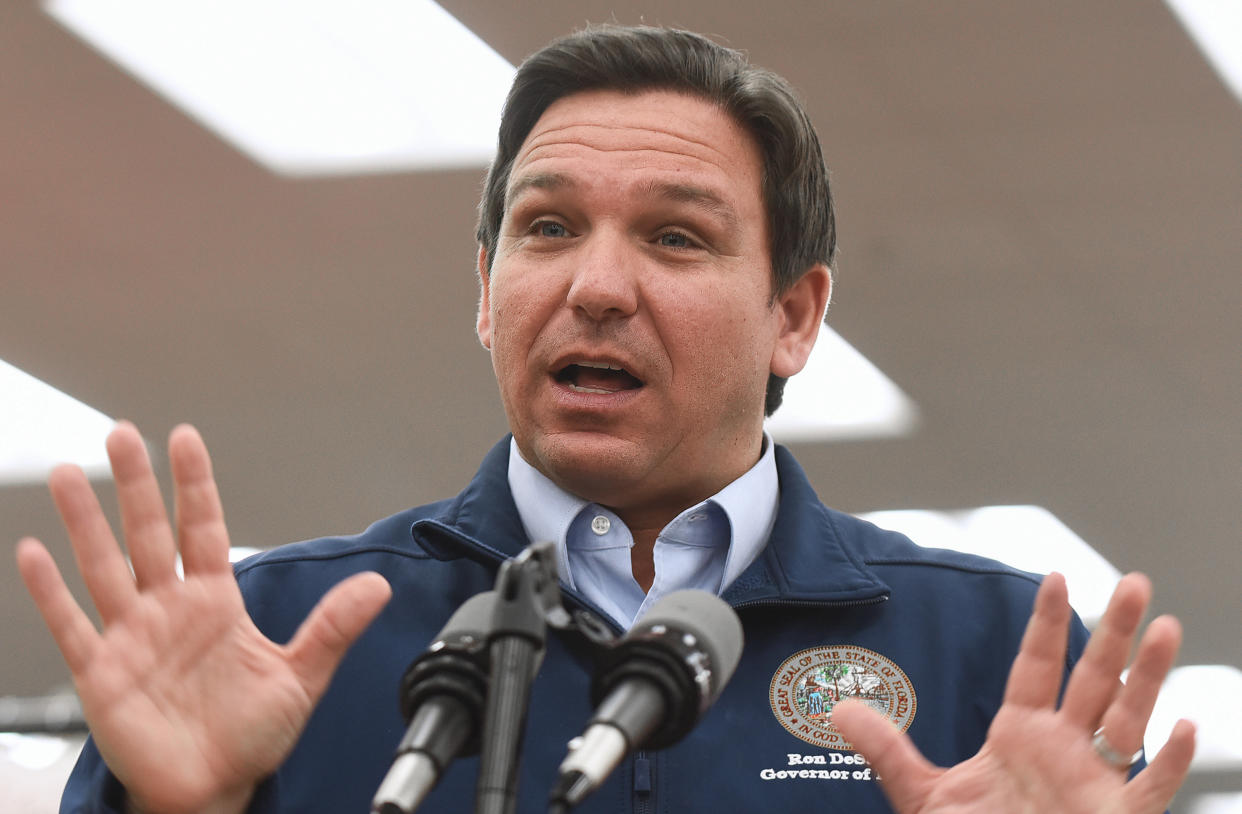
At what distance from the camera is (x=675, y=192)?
1.88 meters

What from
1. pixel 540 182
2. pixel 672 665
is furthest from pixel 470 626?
pixel 540 182

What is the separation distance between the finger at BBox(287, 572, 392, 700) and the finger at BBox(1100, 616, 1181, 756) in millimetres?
645

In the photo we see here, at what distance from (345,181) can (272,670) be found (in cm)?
354

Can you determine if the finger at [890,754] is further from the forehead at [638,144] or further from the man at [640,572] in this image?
the forehead at [638,144]

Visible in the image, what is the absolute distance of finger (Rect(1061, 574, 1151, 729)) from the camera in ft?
4.23

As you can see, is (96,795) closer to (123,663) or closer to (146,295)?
(123,663)

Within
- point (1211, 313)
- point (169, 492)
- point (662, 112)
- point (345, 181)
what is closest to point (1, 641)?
point (169, 492)

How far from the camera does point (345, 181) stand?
→ 471cm

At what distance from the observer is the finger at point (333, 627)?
134cm

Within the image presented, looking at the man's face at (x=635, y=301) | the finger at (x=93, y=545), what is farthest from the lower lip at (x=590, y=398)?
the finger at (x=93, y=545)

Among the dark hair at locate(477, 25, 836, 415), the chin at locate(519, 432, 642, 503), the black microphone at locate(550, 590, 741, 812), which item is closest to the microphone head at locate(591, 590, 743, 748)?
the black microphone at locate(550, 590, 741, 812)

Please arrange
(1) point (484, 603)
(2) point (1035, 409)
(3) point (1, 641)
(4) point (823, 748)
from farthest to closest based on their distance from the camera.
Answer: (3) point (1, 641) → (2) point (1035, 409) → (4) point (823, 748) → (1) point (484, 603)

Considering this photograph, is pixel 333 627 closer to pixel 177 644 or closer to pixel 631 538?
pixel 177 644

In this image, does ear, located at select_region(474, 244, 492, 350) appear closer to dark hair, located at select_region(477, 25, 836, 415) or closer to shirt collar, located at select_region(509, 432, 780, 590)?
dark hair, located at select_region(477, 25, 836, 415)
